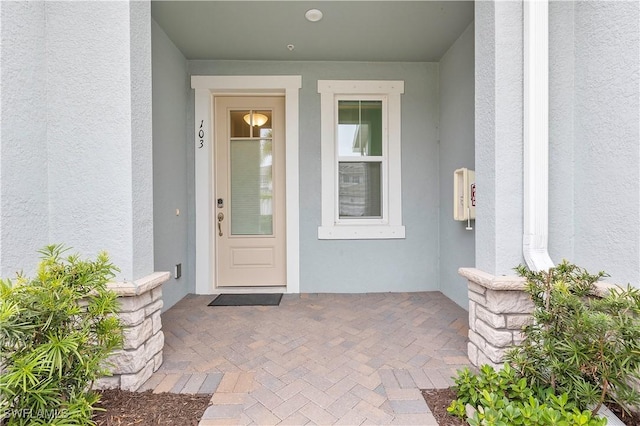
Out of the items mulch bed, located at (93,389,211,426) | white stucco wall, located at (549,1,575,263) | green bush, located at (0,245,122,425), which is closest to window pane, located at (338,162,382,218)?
white stucco wall, located at (549,1,575,263)

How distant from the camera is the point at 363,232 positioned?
3.54 m

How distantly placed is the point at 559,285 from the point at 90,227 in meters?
2.42

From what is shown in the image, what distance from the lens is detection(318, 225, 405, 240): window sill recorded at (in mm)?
3525

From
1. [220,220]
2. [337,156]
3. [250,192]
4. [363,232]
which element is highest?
[337,156]

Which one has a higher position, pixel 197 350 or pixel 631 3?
pixel 631 3

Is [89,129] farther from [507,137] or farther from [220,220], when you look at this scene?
[507,137]

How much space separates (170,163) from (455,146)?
9.83ft

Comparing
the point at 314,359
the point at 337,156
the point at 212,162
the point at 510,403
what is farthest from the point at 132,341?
the point at 337,156

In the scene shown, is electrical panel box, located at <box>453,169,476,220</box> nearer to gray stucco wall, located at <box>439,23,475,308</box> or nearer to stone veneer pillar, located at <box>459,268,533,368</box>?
gray stucco wall, located at <box>439,23,475,308</box>

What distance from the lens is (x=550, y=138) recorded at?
1788 mm

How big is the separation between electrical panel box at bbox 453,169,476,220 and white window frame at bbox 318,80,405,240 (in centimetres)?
86

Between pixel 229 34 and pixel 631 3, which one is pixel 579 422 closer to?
pixel 631 3

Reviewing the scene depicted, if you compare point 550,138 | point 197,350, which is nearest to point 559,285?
point 550,138

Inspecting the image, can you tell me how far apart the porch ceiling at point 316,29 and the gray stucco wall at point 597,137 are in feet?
4.02
